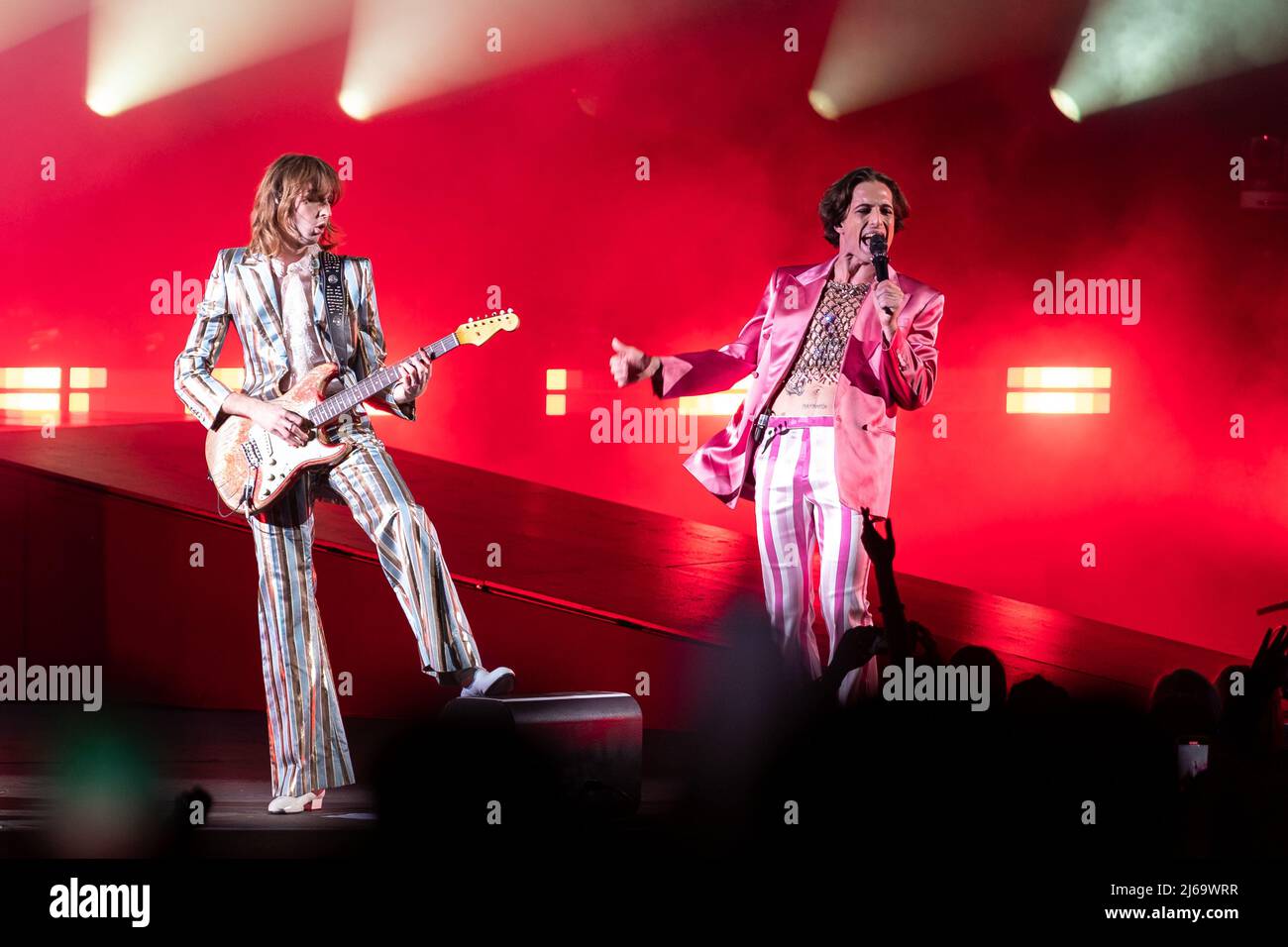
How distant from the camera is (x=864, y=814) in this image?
409cm

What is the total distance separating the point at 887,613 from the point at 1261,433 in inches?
89.5

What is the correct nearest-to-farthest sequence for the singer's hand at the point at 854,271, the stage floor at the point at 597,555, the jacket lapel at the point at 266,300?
the jacket lapel at the point at 266,300 < the singer's hand at the point at 854,271 < the stage floor at the point at 597,555

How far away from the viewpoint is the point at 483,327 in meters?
4.21

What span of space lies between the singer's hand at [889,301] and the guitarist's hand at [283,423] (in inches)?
66.4

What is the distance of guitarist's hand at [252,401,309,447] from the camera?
403 cm

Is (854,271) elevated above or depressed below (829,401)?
above

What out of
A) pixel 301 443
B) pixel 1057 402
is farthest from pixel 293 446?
pixel 1057 402

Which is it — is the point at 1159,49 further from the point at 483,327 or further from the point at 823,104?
the point at 483,327

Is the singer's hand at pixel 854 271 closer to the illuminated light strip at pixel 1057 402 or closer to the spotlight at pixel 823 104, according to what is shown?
the spotlight at pixel 823 104

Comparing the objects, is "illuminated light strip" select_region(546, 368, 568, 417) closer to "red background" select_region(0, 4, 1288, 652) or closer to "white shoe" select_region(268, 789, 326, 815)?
"red background" select_region(0, 4, 1288, 652)

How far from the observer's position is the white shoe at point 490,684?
4035mm

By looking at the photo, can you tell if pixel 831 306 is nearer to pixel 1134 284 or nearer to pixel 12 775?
pixel 1134 284

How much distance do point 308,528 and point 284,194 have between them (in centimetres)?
97

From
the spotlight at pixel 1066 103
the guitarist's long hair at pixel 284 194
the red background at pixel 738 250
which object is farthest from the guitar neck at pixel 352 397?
the spotlight at pixel 1066 103
